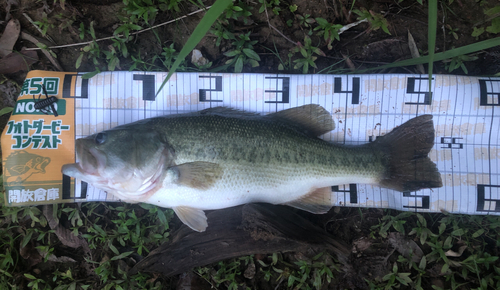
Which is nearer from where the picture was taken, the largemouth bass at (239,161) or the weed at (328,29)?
the largemouth bass at (239,161)

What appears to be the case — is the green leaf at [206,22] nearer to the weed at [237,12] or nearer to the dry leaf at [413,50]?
the weed at [237,12]

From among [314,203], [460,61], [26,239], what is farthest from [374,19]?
[26,239]

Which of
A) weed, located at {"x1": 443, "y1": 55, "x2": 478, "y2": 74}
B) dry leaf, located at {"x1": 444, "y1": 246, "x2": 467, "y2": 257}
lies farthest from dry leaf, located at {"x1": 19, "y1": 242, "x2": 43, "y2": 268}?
weed, located at {"x1": 443, "y1": 55, "x2": 478, "y2": 74}

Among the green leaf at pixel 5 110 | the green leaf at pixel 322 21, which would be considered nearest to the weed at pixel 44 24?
the green leaf at pixel 5 110

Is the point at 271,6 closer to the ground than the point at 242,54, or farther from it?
farther from it

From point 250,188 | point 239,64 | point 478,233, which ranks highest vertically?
point 239,64

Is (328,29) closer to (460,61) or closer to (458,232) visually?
(460,61)

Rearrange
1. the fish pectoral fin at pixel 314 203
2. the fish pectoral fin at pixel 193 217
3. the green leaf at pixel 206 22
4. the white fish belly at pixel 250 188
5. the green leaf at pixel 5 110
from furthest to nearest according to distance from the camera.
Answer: the green leaf at pixel 5 110, the fish pectoral fin at pixel 314 203, the fish pectoral fin at pixel 193 217, the white fish belly at pixel 250 188, the green leaf at pixel 206 22

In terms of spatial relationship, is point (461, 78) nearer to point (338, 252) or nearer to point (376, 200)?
point (376, 200)
